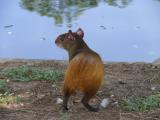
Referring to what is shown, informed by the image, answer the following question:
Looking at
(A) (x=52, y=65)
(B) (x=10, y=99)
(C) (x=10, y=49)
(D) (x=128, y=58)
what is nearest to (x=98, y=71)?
(B) (x=10, y=99)

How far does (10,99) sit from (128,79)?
155cm

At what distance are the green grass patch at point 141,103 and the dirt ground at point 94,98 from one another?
0.23ft

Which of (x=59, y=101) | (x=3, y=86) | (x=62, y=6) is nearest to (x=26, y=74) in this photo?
(x=3, y=86)

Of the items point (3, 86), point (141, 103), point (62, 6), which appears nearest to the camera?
point (141, 103)

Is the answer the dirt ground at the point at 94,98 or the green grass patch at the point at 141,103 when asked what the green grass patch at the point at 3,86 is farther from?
the green grass patch at the point at 141,103

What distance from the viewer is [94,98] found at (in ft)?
19.6

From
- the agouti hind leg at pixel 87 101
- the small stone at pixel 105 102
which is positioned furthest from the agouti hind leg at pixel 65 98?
the small stone at pixel 105 102

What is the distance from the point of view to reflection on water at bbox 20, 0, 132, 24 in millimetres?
9977

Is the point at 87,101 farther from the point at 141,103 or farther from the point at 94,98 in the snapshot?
the point at 141,103

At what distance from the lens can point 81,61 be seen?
536cm

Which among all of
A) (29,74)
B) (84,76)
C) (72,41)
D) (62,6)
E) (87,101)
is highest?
(72,41)

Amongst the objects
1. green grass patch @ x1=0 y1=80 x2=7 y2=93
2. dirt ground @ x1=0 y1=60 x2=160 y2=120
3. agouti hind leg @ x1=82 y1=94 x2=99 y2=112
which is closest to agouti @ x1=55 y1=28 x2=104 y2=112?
agouti hind leg @ x1=82 y1=94 x2=99 y2=112

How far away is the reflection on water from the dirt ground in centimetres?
264

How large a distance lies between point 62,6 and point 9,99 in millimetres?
5237
